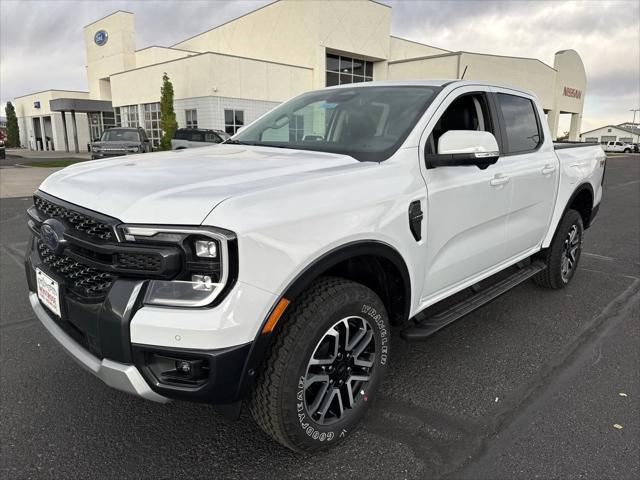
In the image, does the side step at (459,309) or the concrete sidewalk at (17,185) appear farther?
the concrete sidewalk at (17,185)

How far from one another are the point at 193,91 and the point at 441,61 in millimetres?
17228

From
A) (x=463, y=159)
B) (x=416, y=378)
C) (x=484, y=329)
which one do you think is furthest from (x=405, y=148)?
(x=484, y=329)

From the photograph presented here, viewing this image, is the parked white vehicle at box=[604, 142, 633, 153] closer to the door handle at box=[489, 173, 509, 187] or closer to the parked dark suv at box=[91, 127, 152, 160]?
the parked dark suv at box=[91, 127, 152, 160]

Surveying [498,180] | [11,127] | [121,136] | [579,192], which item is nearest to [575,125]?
[121,136]

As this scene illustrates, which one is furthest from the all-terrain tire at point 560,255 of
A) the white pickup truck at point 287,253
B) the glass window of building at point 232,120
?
the glass window of building at point 232,120

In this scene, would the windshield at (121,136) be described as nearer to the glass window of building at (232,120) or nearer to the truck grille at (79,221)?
the glass window of building at (232,120)

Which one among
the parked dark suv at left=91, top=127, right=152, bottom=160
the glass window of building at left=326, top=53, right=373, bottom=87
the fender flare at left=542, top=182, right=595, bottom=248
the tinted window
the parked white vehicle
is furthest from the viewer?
the parked white vehicle

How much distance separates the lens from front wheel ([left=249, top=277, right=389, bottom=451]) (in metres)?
2.02

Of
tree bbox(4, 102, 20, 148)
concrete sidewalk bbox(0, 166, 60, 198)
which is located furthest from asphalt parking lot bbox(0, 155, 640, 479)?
tree bbox(4, 102, 20, 148)

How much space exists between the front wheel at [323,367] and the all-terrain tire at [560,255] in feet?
8.53

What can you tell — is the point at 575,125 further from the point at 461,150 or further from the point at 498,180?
the point at 461,150

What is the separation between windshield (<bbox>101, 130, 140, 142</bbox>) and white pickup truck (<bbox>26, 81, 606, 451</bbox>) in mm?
19421

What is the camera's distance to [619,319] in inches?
160

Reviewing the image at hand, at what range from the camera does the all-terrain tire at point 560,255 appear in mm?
4367
